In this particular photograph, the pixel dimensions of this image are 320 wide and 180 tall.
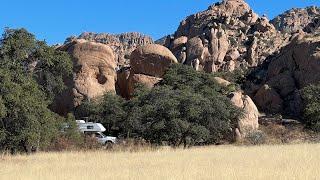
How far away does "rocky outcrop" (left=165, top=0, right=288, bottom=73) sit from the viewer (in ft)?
266

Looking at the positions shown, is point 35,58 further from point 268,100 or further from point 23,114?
point 268,100

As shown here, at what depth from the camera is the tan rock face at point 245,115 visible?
4488cm

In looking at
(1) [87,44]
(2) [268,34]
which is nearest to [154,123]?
(1) [87,44]

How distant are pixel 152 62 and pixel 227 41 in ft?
90.1

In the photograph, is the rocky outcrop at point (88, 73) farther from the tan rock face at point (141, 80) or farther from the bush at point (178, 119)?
the bush at point (178, 119)

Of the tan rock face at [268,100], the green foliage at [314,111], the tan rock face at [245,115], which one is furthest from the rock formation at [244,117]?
the tan rock face at [268,100]

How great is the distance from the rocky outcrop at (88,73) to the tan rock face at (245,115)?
16518 mm

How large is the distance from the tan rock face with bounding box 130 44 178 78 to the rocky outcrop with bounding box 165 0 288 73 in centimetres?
1771

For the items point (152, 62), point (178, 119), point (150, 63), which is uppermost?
point (152, 62)

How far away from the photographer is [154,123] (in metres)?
31.4

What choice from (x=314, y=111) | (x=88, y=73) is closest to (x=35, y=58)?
(x=314, y=111)

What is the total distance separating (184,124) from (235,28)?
68.6m

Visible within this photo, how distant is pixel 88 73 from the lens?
5844 cm

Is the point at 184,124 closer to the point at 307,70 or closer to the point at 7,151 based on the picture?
the point at 7,151
